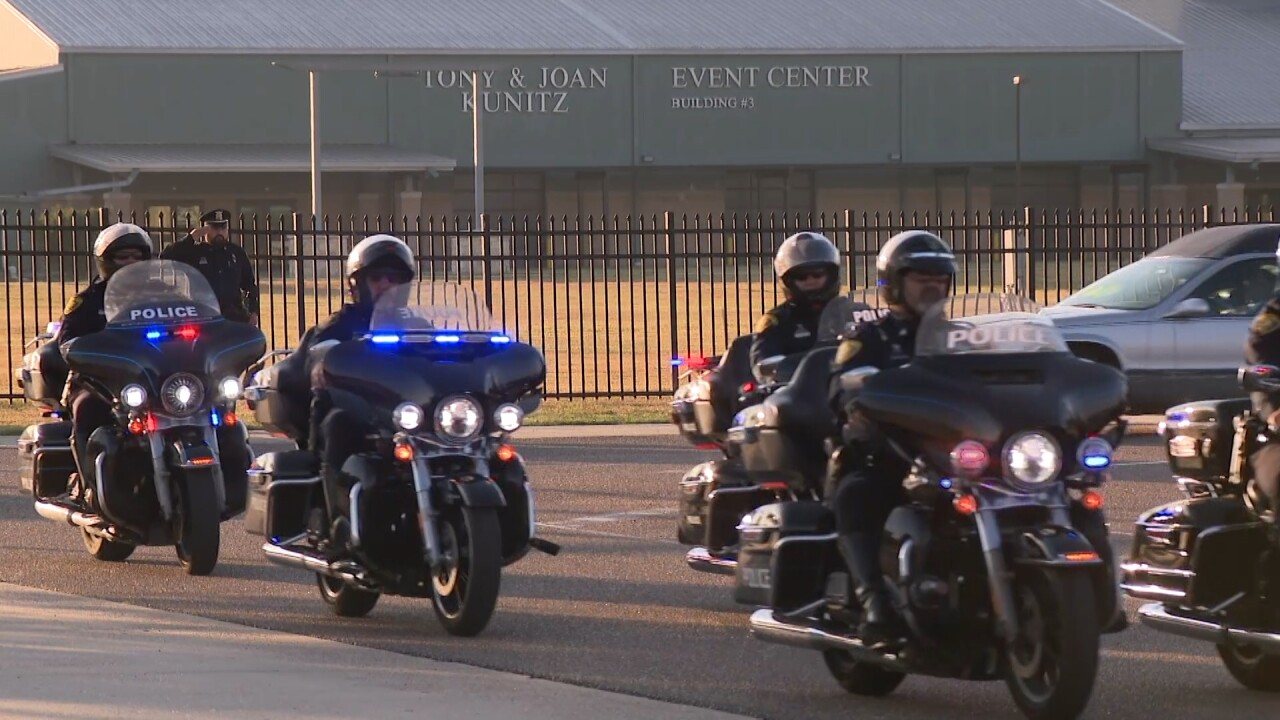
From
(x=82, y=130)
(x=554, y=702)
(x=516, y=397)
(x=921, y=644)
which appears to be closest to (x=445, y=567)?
(x=516, y=397)

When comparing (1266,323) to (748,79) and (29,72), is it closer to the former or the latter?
(29,72)

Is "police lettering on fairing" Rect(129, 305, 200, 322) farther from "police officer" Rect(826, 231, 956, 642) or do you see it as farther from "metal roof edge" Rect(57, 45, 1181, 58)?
"metal roof edge" Rect(57, 45, 1181, 58)

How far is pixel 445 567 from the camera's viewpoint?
30.2 ft

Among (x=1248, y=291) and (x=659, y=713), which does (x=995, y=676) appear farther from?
(x=1248, y=291)

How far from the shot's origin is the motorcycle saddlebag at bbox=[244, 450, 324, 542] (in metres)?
9.95

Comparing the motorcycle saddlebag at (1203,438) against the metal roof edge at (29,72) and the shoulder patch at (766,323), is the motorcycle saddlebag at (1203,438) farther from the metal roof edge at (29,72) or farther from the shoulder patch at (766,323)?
the metal roof edge at (29,72)

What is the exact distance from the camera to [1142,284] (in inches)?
736

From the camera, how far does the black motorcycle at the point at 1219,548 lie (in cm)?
759

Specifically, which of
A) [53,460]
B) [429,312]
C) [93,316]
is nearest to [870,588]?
[429,312]

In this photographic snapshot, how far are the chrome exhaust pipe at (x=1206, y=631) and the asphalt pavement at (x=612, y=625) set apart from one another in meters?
0.25

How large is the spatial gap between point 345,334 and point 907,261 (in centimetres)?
302

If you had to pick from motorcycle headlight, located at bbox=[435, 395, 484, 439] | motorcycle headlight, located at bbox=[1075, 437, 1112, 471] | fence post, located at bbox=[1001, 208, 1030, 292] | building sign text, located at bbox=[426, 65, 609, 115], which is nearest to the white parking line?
motorcycle headlight, located at bbox=[435, 395, 484, 439]

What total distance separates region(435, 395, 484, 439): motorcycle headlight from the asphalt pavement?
84 centimetres

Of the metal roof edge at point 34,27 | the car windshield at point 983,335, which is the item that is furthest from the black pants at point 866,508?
the metal roof edge at point 34,27
